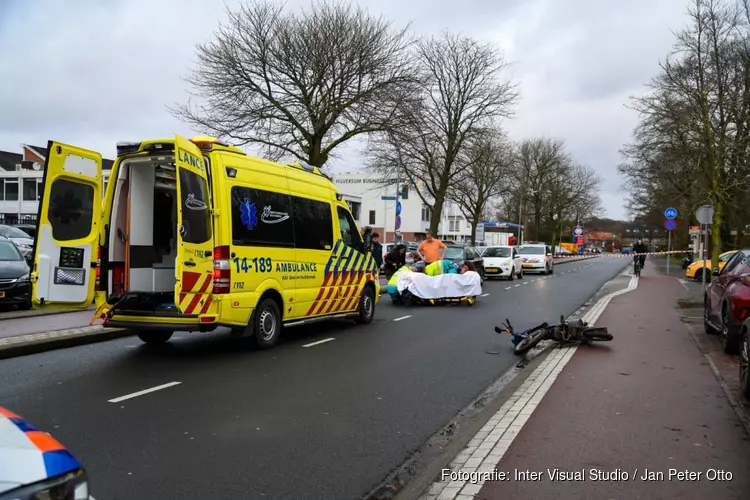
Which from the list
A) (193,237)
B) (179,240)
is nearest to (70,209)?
(179,240)

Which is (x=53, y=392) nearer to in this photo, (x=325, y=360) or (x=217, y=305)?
(x=217, y=305)

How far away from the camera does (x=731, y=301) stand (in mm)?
8648

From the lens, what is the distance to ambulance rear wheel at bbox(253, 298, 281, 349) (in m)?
8.69

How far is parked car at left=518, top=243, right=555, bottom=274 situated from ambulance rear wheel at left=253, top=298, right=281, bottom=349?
84.2 feet

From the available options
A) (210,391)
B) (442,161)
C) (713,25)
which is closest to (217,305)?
(210,391)

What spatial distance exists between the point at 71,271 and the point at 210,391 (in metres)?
2.77

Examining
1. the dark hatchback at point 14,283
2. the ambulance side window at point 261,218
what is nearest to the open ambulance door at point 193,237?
the ambulance side window at point 261,218

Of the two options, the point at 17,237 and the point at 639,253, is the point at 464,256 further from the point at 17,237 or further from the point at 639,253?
the point at 17,237

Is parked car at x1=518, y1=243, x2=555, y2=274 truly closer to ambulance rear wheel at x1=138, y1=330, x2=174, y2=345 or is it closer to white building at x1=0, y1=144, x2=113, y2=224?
ambulance rear wheel at x1=138, y1=330, x2=174, y2=345

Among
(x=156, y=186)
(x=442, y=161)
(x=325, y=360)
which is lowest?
(x=325, y=360)

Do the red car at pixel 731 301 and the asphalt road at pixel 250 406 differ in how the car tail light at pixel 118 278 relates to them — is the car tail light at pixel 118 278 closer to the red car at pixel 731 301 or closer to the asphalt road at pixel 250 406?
the asphalt road at pixel 250 406

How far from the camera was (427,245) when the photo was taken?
16.9 meters

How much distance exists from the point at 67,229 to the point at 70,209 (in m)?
0.26

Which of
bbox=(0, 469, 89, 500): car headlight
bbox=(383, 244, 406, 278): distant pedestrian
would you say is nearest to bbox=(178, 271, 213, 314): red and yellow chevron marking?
bbox=(0, 469, 89, 500): car headlight
